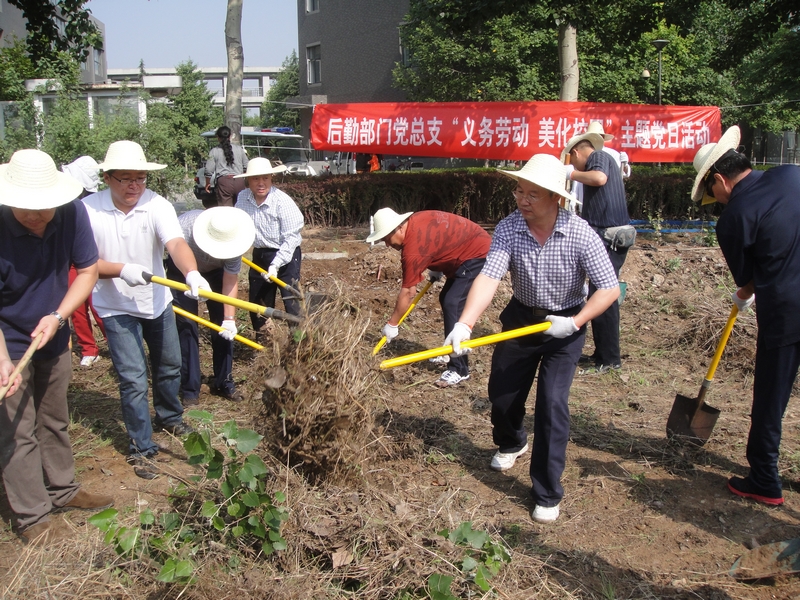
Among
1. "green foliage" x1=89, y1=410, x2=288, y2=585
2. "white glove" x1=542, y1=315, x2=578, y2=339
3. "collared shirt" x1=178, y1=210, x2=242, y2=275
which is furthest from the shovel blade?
"collared shirt" x1=178, y1=210, x2=242, y2=275

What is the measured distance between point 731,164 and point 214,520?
2946 mm

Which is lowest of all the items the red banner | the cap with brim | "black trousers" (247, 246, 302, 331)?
"black trousers" (247, 246, 302, 331)

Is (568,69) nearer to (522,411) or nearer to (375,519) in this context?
(522,411)

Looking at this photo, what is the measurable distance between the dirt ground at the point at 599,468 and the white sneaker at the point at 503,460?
0.20 feet

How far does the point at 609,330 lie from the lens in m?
5.58

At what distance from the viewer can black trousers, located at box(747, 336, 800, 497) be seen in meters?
3.48

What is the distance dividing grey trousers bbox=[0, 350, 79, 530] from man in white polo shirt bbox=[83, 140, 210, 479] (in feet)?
1.37

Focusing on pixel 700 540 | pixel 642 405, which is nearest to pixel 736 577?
pixel 700 540

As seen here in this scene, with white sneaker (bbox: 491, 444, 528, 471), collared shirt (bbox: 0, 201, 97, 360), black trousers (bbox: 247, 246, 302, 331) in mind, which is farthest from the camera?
black trousers (bbox: 247, 246, 302, 331)

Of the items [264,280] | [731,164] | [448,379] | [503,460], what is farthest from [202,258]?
[731,164]

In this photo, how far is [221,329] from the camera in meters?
4.75

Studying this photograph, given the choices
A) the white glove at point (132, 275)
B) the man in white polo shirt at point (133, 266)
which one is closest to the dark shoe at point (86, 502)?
the man in white polo shirt at point (133, 266)

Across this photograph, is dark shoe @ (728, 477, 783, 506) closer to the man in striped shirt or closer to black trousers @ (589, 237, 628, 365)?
the man in striped shirt

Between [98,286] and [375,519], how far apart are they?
7.06ft
